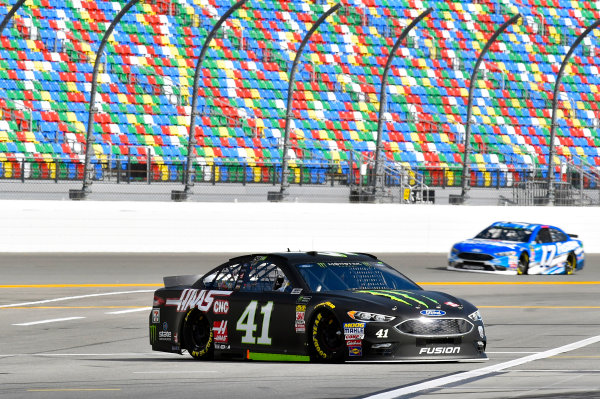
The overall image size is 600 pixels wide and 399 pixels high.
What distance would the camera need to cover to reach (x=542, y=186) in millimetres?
37625

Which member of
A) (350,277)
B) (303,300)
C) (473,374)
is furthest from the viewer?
(350,277)

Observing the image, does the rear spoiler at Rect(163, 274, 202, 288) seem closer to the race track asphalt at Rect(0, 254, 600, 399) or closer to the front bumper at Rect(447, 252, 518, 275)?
the race track asphalt at Rect(0, 254, 600, 399)

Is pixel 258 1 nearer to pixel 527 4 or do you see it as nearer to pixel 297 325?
pixel 527 4

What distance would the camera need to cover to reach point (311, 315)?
11.4 meters

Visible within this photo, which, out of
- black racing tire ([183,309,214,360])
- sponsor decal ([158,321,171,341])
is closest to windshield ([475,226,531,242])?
sponsor decal ([158,321,171,341])

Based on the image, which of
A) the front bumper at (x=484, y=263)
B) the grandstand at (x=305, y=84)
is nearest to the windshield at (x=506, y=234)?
the front bumper at (x=484, y=263)

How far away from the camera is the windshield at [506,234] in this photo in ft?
89.8

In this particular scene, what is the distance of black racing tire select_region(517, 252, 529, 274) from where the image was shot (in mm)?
27045

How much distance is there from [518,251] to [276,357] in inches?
628

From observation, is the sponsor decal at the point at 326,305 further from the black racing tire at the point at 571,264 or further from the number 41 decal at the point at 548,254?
the black racing tire at the point at 571,264

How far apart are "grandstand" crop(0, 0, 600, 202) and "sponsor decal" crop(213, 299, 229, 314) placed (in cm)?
2637

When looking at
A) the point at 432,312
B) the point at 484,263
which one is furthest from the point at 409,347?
the point at 484,263

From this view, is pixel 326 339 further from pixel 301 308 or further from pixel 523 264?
pixel 523 264

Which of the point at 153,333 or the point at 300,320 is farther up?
the point at 300,320
